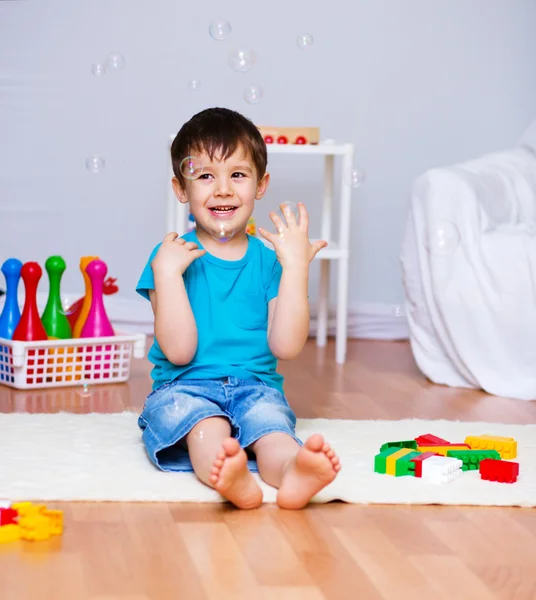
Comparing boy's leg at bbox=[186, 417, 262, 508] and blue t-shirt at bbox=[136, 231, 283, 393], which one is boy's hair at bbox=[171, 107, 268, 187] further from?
boy's leg at bbox=[186, 417, 262, 508]

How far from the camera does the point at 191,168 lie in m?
1.41

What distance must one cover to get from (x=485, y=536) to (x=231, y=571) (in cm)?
32

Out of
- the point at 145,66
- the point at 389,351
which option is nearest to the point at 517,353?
the point at 389,351

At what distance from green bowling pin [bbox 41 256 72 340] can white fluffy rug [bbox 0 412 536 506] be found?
39cm

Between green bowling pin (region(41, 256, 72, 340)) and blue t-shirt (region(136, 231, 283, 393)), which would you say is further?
green bowling pin (region(41, 256, 72, 340))

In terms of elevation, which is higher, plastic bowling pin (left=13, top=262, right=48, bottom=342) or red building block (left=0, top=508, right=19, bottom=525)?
plastic bowling pin (left=13, top=262, right=48, bottom=342)

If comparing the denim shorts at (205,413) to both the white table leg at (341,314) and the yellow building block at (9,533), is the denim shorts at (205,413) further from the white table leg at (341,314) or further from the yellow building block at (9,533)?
the white table leg at (341,314)

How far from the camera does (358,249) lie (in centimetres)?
294

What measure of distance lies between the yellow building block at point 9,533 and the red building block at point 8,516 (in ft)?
0.03

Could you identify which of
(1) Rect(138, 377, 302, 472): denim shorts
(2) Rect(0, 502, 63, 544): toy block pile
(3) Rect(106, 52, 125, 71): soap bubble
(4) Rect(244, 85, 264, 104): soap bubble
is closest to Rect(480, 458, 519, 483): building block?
(1) Rect(138, 377, 302, 472): denim shorts

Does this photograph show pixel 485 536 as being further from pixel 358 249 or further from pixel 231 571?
pixel 358 249

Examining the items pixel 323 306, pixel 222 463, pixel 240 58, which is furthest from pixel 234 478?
pixel 323 306

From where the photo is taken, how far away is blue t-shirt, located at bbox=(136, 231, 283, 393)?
1.45m

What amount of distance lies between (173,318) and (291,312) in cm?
16
